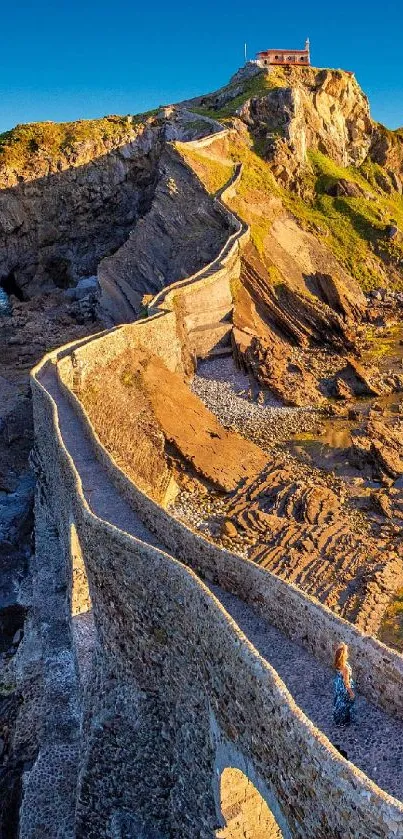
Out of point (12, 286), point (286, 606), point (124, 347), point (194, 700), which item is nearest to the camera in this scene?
point (194, 700)

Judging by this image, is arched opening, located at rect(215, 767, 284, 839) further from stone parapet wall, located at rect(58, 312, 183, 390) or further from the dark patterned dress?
stone parapet wall, located at rect(58, 312, 183, 390)

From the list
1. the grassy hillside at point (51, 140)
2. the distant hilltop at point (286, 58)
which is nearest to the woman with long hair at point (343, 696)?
the grassy hillside at point (51, 140)

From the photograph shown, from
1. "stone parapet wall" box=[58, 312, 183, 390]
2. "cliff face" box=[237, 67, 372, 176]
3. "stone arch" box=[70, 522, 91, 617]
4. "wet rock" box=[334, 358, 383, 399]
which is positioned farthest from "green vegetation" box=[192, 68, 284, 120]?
"stone arch" box=[70, 522, 91, 617]

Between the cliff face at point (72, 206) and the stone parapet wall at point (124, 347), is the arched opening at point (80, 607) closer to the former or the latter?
the stone parapet wall at point (124, 347)

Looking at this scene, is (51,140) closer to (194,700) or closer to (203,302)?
(203,302)

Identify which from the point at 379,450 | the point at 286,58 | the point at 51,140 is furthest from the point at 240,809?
the point at 286,58

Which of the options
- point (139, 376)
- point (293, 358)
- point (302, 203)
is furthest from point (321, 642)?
point (302, 203)
